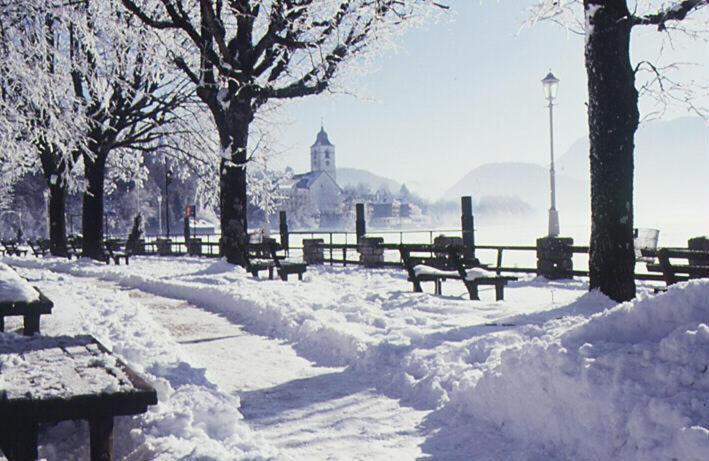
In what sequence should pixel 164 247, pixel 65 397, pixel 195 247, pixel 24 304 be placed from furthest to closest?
pixel 164 247 → pixel 195 247 → pixel 24 304 → pixel 65 397

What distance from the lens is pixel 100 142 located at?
85.8ft

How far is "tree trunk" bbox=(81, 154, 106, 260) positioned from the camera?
1042 inches

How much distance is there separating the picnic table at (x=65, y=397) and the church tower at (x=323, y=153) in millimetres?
171464

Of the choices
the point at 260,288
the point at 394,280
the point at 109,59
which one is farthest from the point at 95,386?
the point at 109,59

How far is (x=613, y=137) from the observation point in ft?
29.5

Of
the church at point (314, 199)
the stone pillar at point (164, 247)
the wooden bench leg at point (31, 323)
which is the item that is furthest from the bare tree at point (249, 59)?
the church at point (314, 199)

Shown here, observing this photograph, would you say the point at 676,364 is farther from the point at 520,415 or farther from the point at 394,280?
the point at 394,280

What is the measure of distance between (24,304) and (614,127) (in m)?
7.27

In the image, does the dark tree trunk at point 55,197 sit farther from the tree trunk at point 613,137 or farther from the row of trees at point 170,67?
the tree trunk at point 613,137

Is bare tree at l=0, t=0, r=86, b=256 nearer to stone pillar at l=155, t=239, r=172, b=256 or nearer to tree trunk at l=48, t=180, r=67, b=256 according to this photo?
tree trunk at l=48, t=180, r=67, b=256

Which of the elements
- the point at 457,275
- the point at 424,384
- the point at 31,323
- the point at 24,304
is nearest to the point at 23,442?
the point at 424,384

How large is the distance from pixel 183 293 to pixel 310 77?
7905 mm

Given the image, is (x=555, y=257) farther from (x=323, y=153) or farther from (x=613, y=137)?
(x=323, y=153)

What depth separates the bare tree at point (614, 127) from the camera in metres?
8.97
